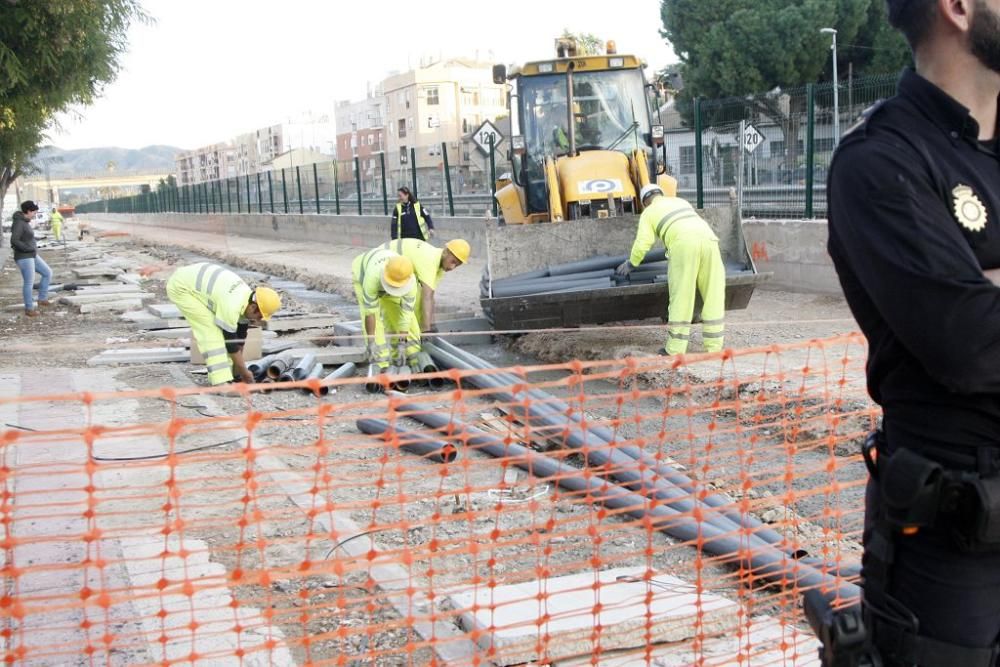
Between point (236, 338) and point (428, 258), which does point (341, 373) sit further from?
point (428, 258)

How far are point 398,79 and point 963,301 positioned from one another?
108929mm

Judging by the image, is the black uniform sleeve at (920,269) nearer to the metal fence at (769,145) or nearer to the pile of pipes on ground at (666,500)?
the pile of pipes on ground at (666,500)

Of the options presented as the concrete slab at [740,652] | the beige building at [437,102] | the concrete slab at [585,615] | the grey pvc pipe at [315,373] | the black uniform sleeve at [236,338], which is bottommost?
the concrete slab at [740,652]

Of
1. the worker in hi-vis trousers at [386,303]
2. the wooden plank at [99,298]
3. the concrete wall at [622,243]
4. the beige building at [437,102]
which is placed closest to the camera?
Result: the worker in hi-vis trousers at [386,303]

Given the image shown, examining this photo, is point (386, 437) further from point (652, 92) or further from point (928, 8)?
point (652, 92)

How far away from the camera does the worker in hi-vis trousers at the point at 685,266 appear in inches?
354

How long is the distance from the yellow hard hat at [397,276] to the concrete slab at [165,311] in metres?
5.74

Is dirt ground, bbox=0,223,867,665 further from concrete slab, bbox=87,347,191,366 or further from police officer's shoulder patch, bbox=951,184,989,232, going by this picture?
police officer's shoulder patch, bbox=951,184,989,232

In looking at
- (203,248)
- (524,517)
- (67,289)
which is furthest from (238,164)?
(524,517)

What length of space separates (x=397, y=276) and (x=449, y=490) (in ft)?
13.4

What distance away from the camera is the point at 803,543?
486 cm

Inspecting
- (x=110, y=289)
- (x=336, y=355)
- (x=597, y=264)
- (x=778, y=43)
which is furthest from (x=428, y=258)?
(x=778, y=43)

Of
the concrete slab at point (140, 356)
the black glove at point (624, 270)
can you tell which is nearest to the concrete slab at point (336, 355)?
the concrete slab at point (140, 356)

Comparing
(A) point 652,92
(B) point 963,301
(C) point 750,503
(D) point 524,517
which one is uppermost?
(A) point 652,92
